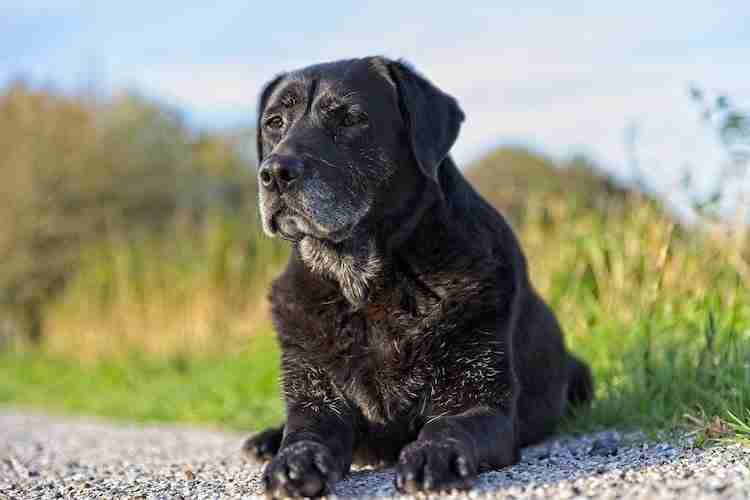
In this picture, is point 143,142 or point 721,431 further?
point 143,142

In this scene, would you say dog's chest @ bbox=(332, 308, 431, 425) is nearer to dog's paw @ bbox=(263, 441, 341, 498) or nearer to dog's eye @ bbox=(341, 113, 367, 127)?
dog's paw @ bbox=(263, 441, 341, 498)

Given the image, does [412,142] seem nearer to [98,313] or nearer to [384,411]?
[384,411]

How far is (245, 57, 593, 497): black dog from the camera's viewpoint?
393 cm

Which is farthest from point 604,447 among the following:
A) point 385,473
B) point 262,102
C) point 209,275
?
point 209,275

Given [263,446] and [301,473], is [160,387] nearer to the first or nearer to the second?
[263,446]

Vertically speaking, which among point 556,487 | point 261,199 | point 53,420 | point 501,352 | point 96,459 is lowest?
point 53,420

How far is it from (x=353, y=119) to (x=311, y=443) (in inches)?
55.2

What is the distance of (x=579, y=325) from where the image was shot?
23.9 ft

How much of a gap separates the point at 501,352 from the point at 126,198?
16.4m

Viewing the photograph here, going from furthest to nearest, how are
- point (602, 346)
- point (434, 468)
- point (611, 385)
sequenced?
point (602, 346) → point (611, 385) → point (434, 468)

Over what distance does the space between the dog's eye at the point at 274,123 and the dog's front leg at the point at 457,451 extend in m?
1.50

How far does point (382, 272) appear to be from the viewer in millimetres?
4105

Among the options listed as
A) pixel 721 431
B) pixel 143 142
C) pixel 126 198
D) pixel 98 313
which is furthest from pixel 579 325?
pixel 143 142

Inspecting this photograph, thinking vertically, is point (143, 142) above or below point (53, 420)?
above
